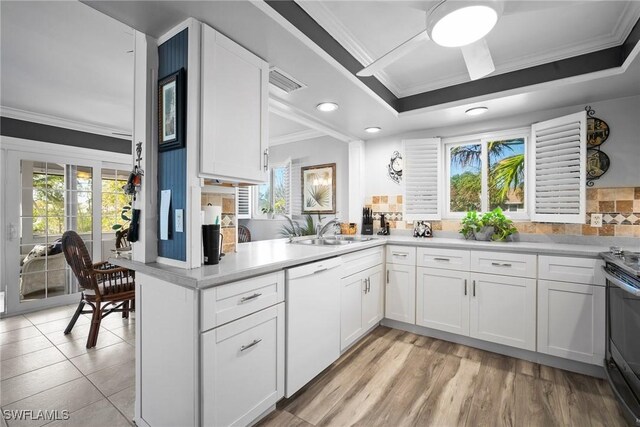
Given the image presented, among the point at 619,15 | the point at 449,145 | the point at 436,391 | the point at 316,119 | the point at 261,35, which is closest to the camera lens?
the point at 261,35

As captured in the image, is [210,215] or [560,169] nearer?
[210,215]

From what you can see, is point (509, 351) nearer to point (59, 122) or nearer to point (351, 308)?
point (351, 308)

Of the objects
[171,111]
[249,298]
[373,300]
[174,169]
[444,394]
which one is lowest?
[444,394]

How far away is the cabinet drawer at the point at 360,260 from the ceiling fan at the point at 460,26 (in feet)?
4.90

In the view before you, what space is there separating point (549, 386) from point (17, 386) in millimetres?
3815

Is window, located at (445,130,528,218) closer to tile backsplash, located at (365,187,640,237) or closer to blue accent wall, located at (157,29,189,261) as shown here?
tile backsplash, located at (365,187,640,237)

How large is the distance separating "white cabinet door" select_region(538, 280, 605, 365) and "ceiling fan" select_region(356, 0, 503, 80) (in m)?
1.91

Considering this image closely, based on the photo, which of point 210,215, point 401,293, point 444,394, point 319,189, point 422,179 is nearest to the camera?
point 210,215

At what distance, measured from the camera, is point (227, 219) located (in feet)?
6.79

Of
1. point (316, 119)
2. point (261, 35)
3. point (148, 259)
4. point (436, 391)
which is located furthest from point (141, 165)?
point (436, 391)

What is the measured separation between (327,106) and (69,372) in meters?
3.01

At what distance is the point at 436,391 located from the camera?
2062 millimetres

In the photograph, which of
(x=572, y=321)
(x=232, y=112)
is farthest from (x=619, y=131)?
(x=232, y=112)

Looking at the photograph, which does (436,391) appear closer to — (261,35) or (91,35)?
(261,35)
